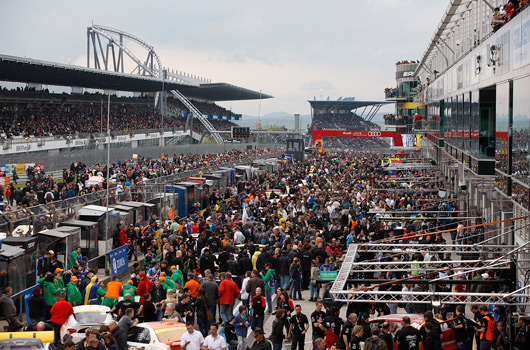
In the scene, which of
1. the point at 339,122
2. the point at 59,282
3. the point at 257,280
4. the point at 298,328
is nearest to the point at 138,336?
the point at 298,328

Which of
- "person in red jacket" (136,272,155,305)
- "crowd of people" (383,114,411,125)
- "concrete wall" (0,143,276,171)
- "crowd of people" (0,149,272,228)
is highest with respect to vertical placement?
"crowd of people" (383,114,411,125)

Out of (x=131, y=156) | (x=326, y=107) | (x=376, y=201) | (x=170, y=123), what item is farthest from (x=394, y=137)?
(x=326, y=107)

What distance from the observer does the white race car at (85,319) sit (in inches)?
487

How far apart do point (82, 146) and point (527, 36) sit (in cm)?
4650

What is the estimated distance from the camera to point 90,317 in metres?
12.8

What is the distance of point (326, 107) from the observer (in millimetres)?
150750

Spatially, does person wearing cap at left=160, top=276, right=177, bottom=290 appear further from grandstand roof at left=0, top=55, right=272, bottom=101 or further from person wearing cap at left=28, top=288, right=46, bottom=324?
grandstand roof at left=0, top=55, right=272, bottom=101

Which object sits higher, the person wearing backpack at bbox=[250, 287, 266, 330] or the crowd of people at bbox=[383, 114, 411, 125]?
the crowd of people at bbox=[383, 114, 411, 125]

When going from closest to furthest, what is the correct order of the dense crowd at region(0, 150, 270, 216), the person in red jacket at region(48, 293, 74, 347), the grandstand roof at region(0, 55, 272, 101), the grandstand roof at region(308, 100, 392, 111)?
the person in red jacket at region(48, 293, 74, 347)
the dense crowd at region(0, 150, 270, 216)
the grandstand roof at region(0, 55, 272, 101)
the grandstand roof at region(308, 100, 392, 111)

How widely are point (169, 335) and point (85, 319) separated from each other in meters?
2.04

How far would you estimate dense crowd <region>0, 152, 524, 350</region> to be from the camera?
11.3 metres

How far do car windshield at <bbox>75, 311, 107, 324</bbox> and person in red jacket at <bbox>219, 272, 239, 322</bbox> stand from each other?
235cm

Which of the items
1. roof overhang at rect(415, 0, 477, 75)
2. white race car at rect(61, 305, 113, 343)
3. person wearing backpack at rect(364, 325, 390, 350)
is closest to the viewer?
person wearing backpack at rect(364, 325, 390, 350)

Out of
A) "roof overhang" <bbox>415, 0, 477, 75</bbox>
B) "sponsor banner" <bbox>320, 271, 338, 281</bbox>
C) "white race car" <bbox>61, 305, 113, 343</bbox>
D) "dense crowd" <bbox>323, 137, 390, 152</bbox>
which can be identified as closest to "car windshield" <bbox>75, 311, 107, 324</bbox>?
"white race car" <bbox>61, 305, 113, 343</bbox>
